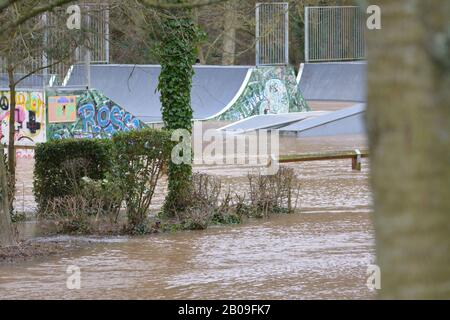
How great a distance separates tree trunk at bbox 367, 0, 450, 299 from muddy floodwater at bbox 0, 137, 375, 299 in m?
6.72

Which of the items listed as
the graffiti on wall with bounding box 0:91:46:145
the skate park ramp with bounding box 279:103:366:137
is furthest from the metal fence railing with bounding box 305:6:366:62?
the graffiti on wall with bounding box 0:91:46:145

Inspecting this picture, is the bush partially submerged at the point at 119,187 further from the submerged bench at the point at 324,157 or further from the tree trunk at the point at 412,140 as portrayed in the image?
the tree trunk at the point at 412,140

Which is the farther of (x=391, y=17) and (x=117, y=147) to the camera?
(x=117, y=147)

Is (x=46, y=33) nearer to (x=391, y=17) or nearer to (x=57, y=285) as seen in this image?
(x=57, y=285)

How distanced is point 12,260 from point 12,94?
20.1 feet

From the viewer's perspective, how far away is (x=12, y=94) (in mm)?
17188

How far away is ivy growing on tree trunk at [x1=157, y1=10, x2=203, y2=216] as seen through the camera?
15.5m

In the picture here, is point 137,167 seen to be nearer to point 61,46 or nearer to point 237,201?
point 237,201

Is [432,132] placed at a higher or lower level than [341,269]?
higher

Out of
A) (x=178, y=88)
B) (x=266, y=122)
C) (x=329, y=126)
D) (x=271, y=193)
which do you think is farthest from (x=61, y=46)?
(x=266, y=122)

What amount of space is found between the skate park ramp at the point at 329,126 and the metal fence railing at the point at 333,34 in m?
9.57

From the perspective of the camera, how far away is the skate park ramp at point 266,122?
32719 mm

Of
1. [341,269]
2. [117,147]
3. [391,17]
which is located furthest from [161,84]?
[391,17]

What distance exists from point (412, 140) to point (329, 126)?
98.6 ft
